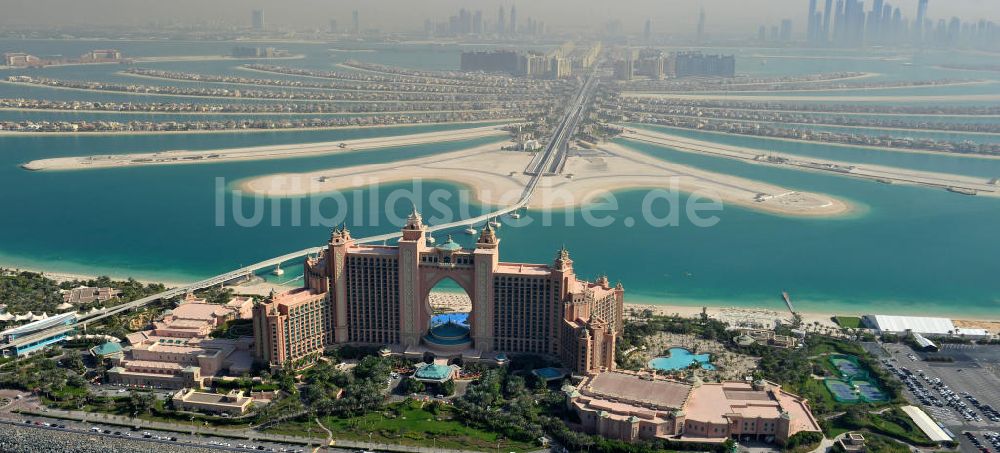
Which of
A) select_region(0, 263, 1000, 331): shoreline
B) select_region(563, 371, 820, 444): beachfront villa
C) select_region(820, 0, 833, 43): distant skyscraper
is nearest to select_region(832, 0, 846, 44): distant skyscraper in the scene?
select_region(820, 0, 833, 43): distant skyscraper

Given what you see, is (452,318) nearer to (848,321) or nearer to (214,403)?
(214,403)

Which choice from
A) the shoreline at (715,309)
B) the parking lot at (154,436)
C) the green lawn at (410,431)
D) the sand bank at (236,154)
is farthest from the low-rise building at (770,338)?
the sand bank at (236,154)

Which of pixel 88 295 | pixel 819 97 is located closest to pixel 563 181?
pixel 88 295

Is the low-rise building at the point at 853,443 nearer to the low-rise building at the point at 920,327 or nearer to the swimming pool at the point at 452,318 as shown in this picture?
the low-rise building at the point at 920,327

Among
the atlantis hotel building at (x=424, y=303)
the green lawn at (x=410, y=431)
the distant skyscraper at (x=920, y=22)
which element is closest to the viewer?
the green lawn at (x=410, y=431)

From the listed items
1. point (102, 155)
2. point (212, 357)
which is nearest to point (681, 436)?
point (212, 357)

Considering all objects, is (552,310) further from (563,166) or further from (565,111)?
(565,111)

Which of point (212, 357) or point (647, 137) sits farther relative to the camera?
point (647, 137)
